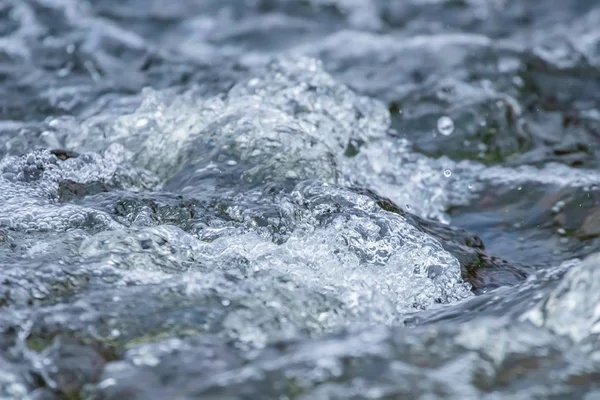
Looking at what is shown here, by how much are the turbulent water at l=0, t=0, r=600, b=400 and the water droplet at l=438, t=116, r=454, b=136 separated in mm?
14

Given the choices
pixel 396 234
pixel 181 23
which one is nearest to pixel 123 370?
pixel 396 234

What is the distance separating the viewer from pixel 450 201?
11.9 feet

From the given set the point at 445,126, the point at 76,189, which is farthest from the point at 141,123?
the point at 445,126

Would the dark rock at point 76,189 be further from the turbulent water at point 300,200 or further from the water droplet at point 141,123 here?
the water droplet at point 141,123

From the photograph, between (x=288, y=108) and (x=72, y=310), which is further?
(x=288, y=108)

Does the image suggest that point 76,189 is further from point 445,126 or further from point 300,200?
point 445,126

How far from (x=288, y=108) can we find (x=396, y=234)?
1.29 meters

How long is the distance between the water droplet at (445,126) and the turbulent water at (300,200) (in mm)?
14

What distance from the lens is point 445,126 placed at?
4.36m

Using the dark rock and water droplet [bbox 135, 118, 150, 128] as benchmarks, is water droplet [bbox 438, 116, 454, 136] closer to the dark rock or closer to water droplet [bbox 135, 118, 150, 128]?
water droplet [bbox 135, 118, 150, 128]

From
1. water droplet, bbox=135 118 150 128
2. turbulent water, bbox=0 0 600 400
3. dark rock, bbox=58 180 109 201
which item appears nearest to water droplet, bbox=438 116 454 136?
turbulent water, bbox=0 0 600 400

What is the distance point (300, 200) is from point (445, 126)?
5.67ft

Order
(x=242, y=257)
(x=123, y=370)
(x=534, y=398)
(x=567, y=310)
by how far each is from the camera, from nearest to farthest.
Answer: (x=534, y=398) < (x=123, y=370) < (x=567, y=310) < (x=242, y=257)

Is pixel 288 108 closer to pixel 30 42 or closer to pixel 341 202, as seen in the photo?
pixel 341 202
